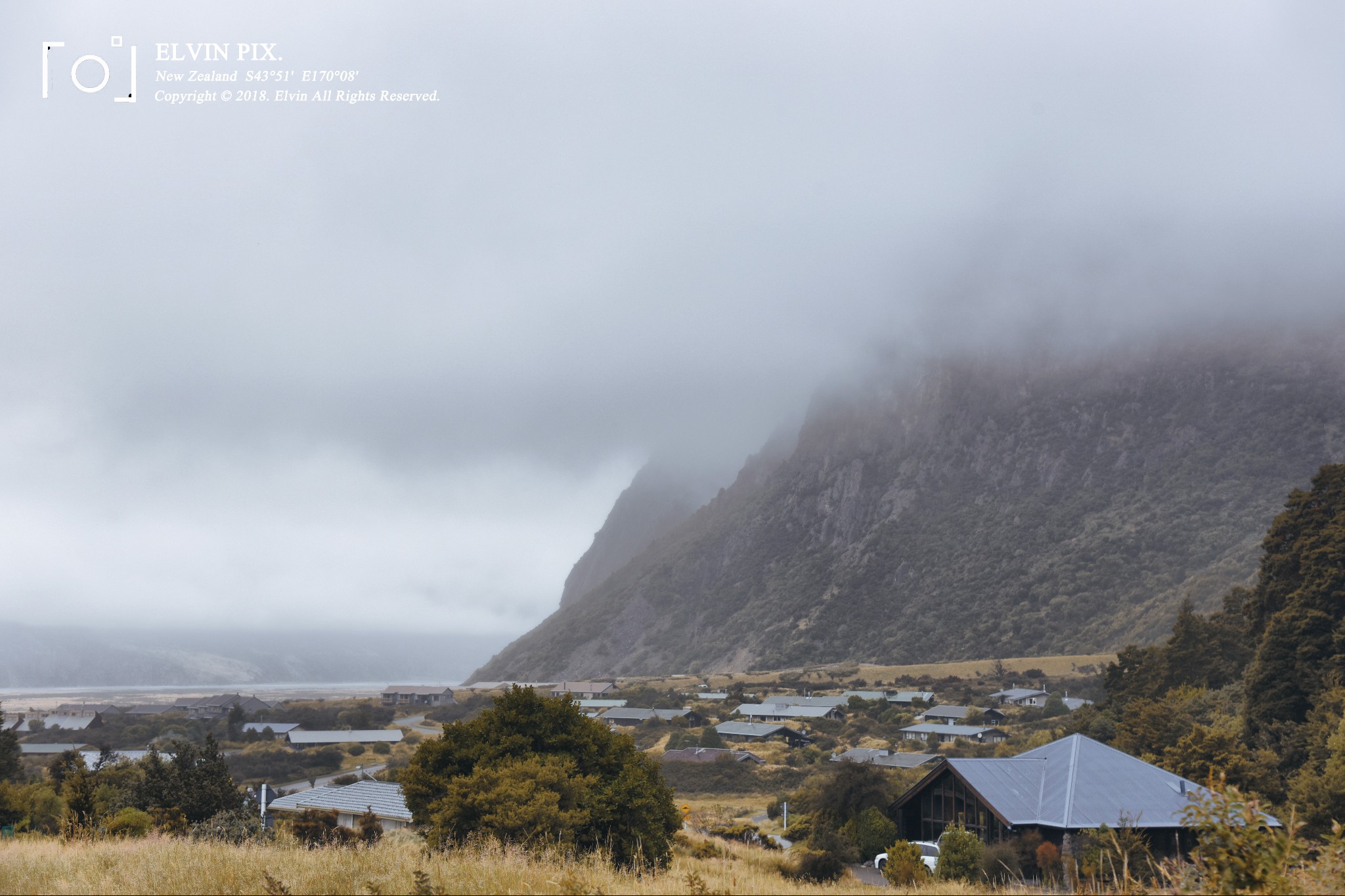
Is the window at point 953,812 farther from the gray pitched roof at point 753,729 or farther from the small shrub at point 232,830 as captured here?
the gray pitched roof at point 753,729

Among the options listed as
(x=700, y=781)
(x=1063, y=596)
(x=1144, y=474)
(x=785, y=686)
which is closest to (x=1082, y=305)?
(x=1144, y=474)

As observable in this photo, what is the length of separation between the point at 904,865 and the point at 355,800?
22070 millimetres

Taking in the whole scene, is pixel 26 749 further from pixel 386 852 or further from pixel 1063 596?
pixel 1063 596

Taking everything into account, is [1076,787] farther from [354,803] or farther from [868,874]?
[354,803]

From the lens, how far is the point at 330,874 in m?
9.80

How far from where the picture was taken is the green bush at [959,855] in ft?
84.7

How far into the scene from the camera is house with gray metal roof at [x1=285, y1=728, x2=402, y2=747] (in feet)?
257

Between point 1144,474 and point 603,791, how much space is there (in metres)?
138

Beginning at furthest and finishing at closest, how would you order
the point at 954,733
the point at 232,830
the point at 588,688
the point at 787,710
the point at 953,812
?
the point at 588,688 → the point at 787,710 → the point at 954,733 → the point at 953,812 → the point at 232,830

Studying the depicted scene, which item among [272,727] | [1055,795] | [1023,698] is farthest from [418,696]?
[1055,795]

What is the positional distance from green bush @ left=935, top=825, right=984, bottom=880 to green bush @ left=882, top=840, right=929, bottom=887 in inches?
25.3

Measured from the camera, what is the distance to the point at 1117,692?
57.2 meters

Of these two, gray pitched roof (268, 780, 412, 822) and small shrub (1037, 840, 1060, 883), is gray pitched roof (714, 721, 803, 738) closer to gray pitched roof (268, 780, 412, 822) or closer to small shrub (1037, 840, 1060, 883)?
gray pitched roof (268, 780, 412, 822)

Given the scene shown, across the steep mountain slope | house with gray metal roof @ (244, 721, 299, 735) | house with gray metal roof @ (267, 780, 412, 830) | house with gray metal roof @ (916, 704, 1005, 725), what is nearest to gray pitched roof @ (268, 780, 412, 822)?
house with gray metal roof @ (267, 780, 412, 830)
